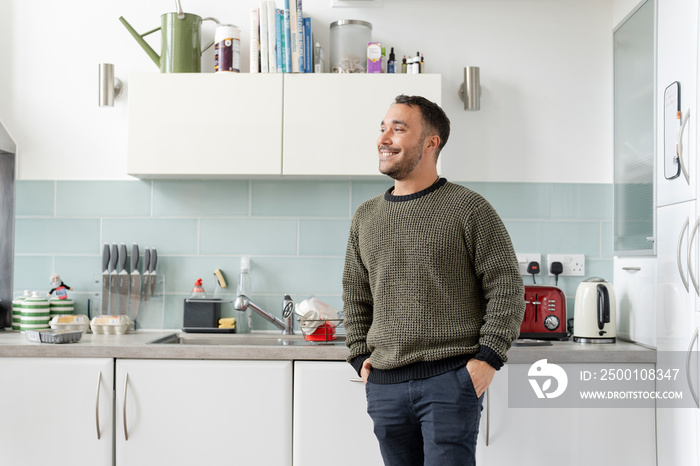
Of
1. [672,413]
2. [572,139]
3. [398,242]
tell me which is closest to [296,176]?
[398,242]

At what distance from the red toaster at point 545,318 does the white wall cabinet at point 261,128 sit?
30.2 inches

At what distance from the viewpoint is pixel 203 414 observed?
2084mm

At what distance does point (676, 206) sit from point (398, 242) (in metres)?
1.00

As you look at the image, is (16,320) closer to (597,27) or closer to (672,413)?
(672,413)

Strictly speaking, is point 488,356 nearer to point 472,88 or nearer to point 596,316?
point 596,316

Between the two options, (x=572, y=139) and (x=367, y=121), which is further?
(x=572, y=139)

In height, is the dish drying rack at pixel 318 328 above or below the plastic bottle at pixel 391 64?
below

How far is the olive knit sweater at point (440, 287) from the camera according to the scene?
5.01 feet

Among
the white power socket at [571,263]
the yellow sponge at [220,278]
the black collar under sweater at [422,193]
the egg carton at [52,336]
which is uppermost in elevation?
the black collar under sweater at [422,193]

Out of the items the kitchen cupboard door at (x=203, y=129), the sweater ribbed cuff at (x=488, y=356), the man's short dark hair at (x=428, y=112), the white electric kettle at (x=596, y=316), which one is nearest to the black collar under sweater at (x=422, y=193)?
the man's short dark hair at (x=428, y=112)

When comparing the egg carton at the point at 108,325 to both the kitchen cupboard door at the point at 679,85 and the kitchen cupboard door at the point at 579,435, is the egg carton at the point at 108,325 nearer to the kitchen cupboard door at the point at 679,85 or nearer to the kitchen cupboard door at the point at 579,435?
the kitchen cupboard door at the point at 579,435

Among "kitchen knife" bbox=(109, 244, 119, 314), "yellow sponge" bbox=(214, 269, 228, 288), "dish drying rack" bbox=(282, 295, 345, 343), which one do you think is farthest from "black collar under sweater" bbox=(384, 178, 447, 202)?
"kitchen knife" bbox=(109, 244, 119, 314)

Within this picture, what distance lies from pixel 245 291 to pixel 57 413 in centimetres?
82

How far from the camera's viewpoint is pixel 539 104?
8.68 feet
